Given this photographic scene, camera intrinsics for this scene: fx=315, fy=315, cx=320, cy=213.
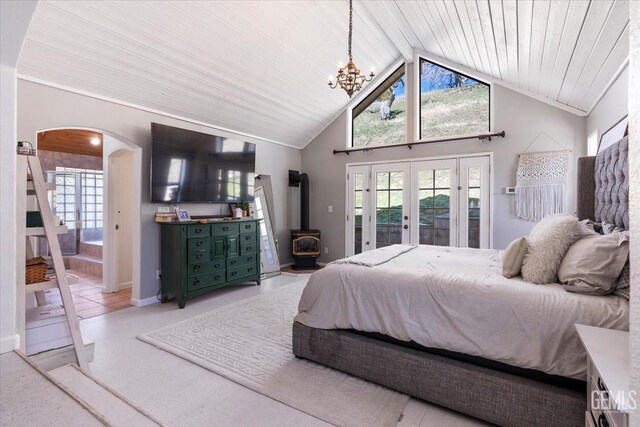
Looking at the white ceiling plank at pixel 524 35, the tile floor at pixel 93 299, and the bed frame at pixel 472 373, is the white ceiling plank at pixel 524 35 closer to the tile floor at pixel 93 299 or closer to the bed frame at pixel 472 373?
the bed frame at pixel 472 373

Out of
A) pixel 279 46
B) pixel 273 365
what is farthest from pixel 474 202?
pixel 273 365

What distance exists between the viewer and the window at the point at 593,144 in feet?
11.6

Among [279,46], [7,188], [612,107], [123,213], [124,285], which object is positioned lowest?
[124,285]

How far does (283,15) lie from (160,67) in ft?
4.84

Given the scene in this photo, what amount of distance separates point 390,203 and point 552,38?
3.17m

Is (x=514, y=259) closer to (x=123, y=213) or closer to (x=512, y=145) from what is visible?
(x=512, y=145)

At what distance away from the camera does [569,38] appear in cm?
253

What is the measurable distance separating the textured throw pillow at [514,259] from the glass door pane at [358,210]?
143 inches

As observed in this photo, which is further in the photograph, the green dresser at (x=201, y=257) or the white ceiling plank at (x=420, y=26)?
the green dresser at (x=201, y=257)

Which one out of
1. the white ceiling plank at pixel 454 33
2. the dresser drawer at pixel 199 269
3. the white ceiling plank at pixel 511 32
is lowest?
the dresser drawer at pixel 199 269

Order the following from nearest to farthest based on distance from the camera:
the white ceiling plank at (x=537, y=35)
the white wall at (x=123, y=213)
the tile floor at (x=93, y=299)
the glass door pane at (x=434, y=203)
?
the white ceiling plank at (x=537, y=35), the tile floor at (x=93, y=299), the white wall at (x=123, y=213), the glass door pane at (x=434, y=203)

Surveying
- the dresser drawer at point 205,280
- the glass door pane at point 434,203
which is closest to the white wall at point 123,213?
the dresser drawer at point 205,280

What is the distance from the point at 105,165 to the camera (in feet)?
14.6

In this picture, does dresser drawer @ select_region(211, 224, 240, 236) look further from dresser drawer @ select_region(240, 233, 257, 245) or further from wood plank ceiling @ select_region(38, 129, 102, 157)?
wood plank ceiling @ select_region(38, 129, 102, 157)
